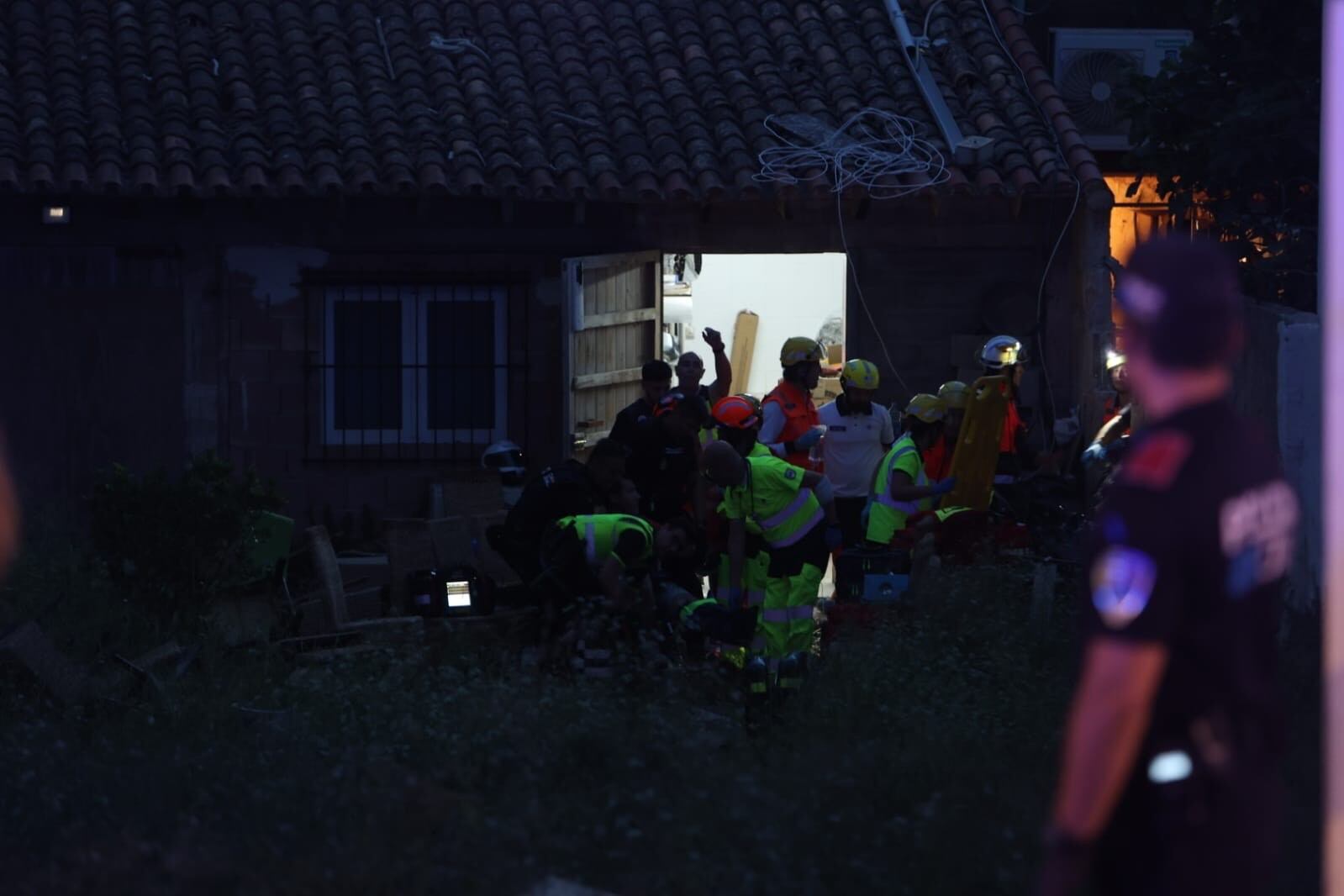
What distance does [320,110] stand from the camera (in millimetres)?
12992

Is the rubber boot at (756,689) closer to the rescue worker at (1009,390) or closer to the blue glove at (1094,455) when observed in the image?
the rescue worker at (1009,390)

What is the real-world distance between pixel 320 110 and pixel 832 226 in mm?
3831

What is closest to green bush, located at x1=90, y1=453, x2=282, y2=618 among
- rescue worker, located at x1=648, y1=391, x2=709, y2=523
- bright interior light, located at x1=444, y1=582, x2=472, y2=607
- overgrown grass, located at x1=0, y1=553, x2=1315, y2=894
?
bright interior light, located at x1=444, y1=582, x2=472, y2=607

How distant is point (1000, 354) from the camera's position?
11.3 meters

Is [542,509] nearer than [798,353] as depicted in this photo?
Yes

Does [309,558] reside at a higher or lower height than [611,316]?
lower

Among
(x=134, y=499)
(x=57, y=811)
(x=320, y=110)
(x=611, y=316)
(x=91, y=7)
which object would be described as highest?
(x=91, y=7)

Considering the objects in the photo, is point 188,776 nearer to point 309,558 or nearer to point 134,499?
point 134,499

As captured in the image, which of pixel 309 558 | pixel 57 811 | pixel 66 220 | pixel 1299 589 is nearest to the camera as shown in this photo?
A: pixel 57 811

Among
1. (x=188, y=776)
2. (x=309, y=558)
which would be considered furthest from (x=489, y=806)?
(x=309, y=558)

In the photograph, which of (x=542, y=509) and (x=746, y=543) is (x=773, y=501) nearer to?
(x=746, y=543)

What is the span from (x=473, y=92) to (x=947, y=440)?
198 inches

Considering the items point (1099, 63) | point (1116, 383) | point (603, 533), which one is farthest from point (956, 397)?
point (1099, 63)

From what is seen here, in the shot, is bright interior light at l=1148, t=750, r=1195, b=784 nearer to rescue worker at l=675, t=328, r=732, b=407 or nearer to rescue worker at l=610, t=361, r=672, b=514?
rescue worker at l=610, t=361, r=672, b=514
